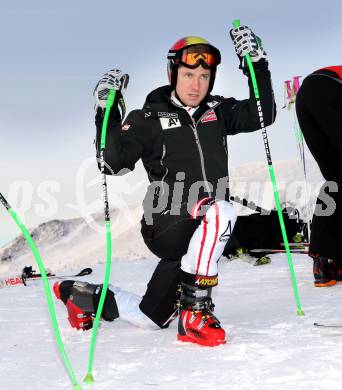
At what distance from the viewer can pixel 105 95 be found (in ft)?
10.2

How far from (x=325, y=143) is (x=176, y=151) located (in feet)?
5.89

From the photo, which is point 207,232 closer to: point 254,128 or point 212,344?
point 212,344

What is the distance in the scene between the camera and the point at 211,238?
3.16 m

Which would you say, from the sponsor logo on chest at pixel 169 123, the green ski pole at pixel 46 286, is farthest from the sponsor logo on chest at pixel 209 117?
the green ski pole at pixel 46 286

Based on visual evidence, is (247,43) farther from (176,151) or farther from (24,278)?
(24,278)

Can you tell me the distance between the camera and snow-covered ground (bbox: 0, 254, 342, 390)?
235cm

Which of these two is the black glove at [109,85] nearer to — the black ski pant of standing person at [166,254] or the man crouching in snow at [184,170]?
the man crouching in snow at [184,170]

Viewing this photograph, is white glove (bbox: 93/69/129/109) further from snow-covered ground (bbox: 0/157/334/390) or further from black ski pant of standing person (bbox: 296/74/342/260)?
black ski pant of standing person (bbox: 296/74/342/260)

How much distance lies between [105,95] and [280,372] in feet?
5.61

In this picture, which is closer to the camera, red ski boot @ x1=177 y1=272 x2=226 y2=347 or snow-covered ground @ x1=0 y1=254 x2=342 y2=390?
snow-covered ground @ x1=0 y1=254 x2=342 y2=390

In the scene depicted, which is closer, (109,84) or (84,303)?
(109,84)

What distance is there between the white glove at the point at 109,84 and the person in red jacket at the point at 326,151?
1.97 metres

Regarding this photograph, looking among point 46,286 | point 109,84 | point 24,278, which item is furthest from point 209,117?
point 24,278

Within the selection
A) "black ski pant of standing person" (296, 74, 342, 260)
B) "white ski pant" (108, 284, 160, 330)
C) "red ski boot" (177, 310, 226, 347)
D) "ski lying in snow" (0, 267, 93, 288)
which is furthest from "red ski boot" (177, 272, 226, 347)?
"ski lying in snow" (0, 267, 93, 288)
